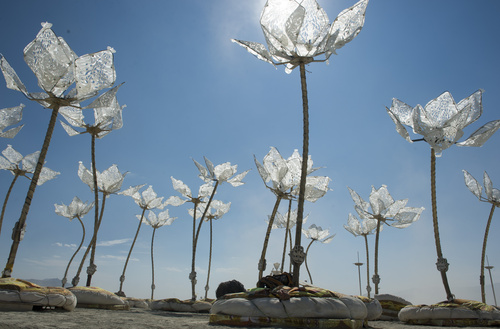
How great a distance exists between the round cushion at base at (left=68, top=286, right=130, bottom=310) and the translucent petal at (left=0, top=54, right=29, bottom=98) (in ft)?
13.6

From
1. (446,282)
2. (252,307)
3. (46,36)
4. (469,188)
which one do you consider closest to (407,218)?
(469,188)

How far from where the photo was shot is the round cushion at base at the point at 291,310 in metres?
3.93

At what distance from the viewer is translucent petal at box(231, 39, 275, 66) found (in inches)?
240

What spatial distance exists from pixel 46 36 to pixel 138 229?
11962 millimetres

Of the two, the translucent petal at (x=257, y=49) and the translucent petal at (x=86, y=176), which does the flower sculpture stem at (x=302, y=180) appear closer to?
the translucent petal at (x=257, y=49)

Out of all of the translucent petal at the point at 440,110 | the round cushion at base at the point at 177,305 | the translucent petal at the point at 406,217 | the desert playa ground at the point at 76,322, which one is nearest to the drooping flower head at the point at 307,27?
the translucent petal at the point at 440,110

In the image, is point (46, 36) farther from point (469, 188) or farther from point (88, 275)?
point (469, 188)

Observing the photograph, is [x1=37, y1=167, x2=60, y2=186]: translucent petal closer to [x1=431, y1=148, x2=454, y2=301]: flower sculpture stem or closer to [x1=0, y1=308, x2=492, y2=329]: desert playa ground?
[x1=0, y1=308, x2=492, y2=329]: desert playa ground

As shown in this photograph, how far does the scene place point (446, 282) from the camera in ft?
23.1

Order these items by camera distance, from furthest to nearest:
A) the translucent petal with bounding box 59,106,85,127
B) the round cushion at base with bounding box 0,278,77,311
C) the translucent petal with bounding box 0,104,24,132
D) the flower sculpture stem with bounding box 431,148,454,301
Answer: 1. the translucent petal with bounding box 59,106,85,127
2. the translucent petal with bounding box 0,104,24,132
3. the flower sculpture stem with bounding box 431,148,454,301
4. the round cushion at base with bounding box 0,278,77,311

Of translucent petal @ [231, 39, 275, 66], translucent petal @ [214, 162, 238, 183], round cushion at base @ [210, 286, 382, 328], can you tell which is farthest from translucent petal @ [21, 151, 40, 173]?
round cushion at base @ [210, 286, 382, 328]

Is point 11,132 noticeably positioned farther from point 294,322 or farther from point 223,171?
point 294,322

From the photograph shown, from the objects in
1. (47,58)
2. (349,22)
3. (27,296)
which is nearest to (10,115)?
(47,58)

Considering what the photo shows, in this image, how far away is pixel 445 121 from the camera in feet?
24.9
